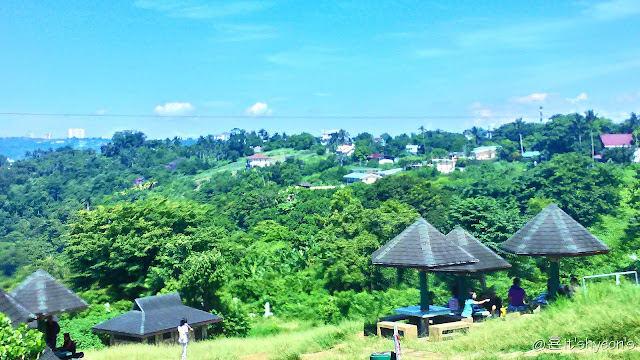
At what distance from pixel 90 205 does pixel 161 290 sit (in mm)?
81087

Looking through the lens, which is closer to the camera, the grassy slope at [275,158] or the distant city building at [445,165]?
the distant city building at [445,165]

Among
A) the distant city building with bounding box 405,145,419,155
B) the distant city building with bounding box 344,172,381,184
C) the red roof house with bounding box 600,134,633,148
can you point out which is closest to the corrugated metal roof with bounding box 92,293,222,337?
→ the distant city building with bounding box 344,172,381,184

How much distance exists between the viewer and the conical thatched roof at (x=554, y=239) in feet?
46.8

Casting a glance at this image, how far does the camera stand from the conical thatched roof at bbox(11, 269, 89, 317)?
12930 mm

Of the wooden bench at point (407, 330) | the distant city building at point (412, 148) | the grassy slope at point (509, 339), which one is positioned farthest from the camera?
the distant city building at point (412, 148)

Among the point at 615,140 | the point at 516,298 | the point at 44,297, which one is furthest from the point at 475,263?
the point at 615,140

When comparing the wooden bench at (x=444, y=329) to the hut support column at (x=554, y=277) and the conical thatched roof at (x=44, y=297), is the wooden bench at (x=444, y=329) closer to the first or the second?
the hut support column at (x=554, y=277)

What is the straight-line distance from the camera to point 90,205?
102m

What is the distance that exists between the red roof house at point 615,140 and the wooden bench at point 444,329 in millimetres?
102833

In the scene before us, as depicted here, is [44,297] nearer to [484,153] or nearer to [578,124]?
[578,124]

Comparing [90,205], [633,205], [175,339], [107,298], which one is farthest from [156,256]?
[90,205]

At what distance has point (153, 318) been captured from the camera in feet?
64.9

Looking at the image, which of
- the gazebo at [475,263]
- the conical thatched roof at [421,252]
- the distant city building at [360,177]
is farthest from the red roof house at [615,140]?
the conical thatched roof at [421,252]

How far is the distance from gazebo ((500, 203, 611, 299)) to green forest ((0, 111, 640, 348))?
13.7 feet
